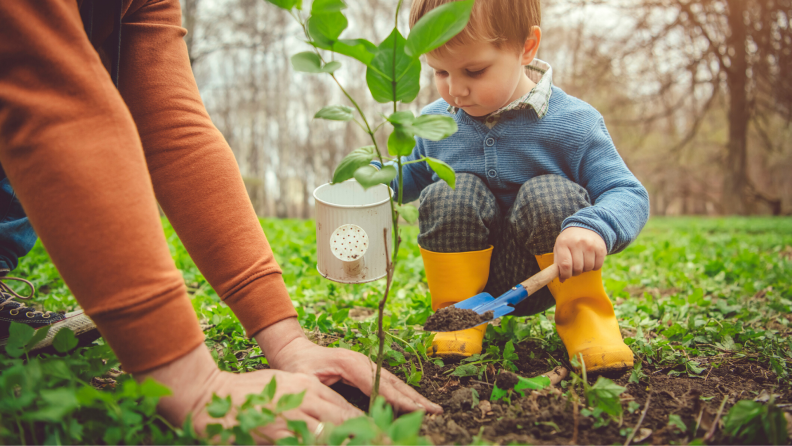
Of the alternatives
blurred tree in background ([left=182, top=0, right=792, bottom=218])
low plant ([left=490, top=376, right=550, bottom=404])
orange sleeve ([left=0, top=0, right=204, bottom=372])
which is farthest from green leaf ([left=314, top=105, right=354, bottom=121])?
blurred tree in background ([left=182, top=0, right=792, bottom=218])

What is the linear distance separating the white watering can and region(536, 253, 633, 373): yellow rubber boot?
0.51 meters

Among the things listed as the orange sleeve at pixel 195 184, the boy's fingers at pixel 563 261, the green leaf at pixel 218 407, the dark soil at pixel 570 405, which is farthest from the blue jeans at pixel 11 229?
the boy's fingers at pixel 563 261

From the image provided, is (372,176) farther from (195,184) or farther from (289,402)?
(195,184)

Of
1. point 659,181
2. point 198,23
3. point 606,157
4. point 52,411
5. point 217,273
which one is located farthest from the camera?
point 659,181

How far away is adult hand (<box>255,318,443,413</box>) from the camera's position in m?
0.98

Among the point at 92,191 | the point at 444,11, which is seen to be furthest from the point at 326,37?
the point at 92,191

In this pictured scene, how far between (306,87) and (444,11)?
11.5 m

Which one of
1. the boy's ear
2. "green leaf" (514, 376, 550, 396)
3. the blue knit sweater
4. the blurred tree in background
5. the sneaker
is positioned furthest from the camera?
the blurred tree in background

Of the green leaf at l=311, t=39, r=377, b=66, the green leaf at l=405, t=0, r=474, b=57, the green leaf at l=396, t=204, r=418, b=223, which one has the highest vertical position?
the green leaf at l=405, t=0, r=474, b=57

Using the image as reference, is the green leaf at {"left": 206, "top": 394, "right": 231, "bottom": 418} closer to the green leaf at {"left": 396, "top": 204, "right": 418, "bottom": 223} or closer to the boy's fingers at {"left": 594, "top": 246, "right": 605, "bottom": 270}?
the green leaf at {"left": 396, "top": 204, "right": 418, "bottom": 223}

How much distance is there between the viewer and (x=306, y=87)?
37.8 feet

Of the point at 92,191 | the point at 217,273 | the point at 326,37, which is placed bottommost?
the point at 217,273

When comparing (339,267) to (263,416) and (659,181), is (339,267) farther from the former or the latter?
(659,181)

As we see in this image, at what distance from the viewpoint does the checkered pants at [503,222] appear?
1341 millimetres
